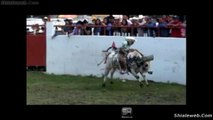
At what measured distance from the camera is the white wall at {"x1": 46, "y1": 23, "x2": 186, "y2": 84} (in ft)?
12.3

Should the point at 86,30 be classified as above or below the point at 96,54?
above

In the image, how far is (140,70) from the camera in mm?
3340

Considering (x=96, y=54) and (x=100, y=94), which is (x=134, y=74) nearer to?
(x=100, y=94)

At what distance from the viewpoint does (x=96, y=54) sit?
402 cm

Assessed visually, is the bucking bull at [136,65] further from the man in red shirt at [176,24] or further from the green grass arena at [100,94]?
the man in red shirt at [176,24]

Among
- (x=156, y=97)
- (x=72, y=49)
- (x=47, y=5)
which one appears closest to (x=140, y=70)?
(x=156, y=97)

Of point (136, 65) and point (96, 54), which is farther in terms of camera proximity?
point (96, 54)
